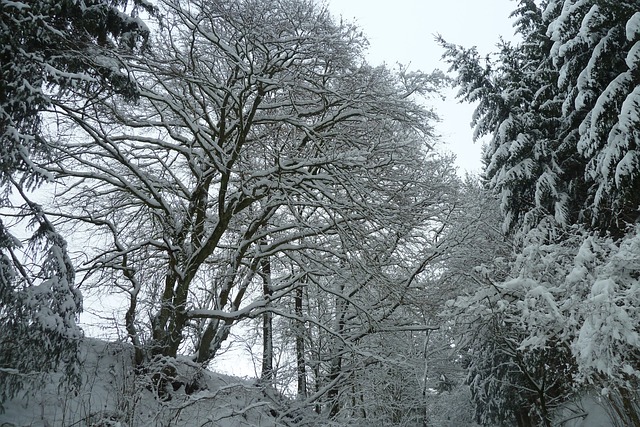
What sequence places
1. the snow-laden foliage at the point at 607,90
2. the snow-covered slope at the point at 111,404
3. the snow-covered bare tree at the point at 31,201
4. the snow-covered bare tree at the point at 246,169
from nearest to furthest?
1. the snow-covered bare tree at the point at 31,201
2. the snow-covered slope at the point at 111,404
3. the snow-covered bare tree at the point at 246,169
4. the snow-laden foliage at the point at 607,90

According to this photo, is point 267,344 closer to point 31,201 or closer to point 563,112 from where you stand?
point 31,201

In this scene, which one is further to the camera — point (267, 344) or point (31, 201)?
point (267, 344)

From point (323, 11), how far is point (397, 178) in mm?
3097

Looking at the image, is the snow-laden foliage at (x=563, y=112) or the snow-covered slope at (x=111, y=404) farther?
the snow-laden foliage at (x=563, y=112)

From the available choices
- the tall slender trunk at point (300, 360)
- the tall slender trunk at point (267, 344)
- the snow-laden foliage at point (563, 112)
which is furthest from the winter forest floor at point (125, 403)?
the snow-laden foliage at point (563, 112)

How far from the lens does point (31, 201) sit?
14.5 feet

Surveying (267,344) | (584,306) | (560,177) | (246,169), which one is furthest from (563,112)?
(267,344)

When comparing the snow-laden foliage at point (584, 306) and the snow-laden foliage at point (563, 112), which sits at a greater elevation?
the snow-laden foliage at point (563, 112)

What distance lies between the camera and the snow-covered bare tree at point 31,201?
157 inches

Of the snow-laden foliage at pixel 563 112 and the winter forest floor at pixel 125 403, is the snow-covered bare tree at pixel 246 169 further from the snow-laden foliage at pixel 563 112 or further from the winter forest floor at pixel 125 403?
the snow-laden foliage at pixel 563 112

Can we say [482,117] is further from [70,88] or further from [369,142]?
[70,88]

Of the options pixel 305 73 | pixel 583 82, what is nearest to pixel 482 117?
pixel 583 82

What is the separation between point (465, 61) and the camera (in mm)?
15141

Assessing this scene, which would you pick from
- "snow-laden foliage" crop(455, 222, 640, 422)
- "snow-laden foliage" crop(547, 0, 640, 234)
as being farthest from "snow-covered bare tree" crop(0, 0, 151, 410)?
"snow-laden foliage" crop(547, 0, 640, 234)
